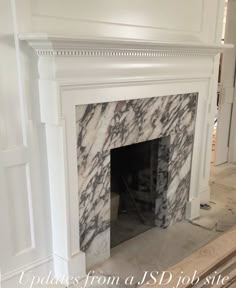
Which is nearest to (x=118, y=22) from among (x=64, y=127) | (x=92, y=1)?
(x=92, y=1)

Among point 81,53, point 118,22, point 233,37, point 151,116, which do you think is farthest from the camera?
point 233,37

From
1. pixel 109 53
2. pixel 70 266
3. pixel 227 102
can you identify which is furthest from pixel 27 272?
pixel 227 102

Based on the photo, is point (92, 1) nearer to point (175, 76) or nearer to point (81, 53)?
point (81, 53)

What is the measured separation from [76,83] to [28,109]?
1.00 ft

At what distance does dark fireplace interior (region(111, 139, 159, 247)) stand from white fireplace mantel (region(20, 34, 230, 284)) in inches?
25.0

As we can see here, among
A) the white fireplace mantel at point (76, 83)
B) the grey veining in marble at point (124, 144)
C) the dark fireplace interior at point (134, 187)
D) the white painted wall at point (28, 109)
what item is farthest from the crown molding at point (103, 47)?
the dark fireplace interior at point (134, 187)

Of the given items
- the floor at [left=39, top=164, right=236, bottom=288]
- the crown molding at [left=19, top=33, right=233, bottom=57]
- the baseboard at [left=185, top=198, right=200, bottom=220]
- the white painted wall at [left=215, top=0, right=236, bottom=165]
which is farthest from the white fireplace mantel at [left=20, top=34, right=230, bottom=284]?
the white painted wall at [left=215, top=0, right=236, bottom=165]

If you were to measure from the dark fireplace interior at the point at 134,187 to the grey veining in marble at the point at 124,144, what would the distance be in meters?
0.08

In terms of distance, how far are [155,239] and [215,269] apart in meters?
1.06

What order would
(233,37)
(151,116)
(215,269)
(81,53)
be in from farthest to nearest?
1. (233,37)
2. (151,116)
3. (81,53)
4. (215,269)

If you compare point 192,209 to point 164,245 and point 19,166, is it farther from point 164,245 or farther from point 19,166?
point 19,166

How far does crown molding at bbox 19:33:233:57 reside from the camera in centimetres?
162

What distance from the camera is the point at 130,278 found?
2.12m

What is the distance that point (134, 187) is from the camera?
292cm
